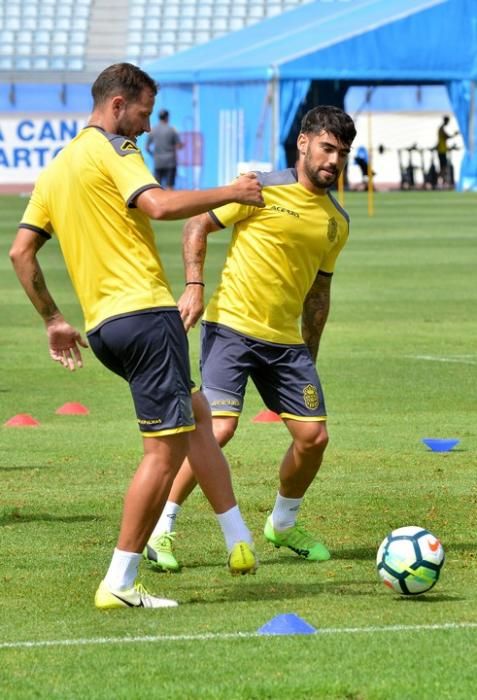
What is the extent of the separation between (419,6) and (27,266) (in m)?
42.0

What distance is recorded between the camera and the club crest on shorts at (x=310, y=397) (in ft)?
25.9

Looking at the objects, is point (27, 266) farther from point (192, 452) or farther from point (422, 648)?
point (422, 648)

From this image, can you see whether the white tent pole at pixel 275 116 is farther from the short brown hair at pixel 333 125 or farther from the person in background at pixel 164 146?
the short brown hair at pixel 333 125

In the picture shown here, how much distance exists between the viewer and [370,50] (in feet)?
155

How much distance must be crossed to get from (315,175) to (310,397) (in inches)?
39.2

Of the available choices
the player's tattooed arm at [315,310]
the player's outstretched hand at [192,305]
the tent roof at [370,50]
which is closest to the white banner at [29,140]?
the tent roof at [370,50]

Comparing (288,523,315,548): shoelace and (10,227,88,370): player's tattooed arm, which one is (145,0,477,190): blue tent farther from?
(10,227,88,370): player's tattooed arm

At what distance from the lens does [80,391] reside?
14367mm

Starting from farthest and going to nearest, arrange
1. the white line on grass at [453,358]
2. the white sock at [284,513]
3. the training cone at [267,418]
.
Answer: the white line on grass at [453,358] → the training cone at [267,418] → the white sock at [284,513]

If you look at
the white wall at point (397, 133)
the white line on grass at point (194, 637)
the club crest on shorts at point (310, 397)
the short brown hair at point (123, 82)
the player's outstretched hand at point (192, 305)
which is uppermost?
the short brown hair at point (123, 82)

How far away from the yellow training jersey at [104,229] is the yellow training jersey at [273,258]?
3.89 feet

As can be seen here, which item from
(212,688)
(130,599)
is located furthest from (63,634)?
(212,688)

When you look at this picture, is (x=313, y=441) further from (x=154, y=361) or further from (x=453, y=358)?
(x=453, y=358)

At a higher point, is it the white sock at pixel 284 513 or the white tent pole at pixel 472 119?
the white sock at pixel 284 513
